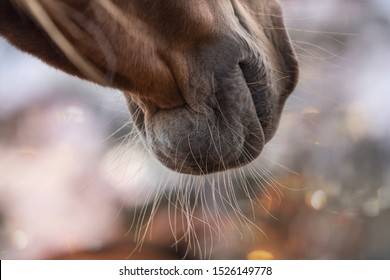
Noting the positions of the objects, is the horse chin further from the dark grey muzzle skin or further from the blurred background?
the blurred background

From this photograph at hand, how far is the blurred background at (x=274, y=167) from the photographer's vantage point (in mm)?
834

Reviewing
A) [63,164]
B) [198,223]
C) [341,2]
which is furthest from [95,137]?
[341,2]

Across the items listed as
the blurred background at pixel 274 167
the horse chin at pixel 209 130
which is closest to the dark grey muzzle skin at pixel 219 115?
the horse chin at pixel 209 130

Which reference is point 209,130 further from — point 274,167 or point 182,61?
point 274,167

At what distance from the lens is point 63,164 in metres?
0.93

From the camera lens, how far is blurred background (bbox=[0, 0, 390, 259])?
834 mm

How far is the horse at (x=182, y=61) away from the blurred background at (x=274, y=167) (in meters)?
0.25

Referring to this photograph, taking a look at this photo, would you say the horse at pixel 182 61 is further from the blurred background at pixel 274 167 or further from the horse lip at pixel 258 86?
the blurred background at pixel 274 167


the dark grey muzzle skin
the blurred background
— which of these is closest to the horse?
the dark grey muzzle skin

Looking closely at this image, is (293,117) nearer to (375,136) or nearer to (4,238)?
(375,136)

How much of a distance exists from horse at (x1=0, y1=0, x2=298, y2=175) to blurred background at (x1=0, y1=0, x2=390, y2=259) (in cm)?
25

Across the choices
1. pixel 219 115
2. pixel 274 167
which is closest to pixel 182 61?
pixel 219 115
